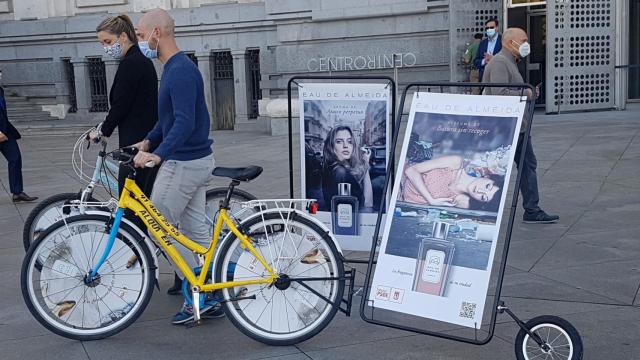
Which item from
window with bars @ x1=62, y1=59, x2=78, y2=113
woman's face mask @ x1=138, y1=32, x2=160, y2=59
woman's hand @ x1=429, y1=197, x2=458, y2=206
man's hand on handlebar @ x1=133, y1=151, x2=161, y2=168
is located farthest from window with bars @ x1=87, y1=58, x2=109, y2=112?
woman's hand @ x1=429, y1=197, x2=458, y2=206

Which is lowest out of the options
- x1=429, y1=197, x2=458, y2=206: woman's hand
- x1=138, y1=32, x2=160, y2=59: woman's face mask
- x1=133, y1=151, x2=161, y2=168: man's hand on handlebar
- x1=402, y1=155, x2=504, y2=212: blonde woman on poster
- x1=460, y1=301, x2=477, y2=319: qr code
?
x1=460, y1=301, x2=477, y2=319: qr code

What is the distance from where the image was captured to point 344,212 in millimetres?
6230

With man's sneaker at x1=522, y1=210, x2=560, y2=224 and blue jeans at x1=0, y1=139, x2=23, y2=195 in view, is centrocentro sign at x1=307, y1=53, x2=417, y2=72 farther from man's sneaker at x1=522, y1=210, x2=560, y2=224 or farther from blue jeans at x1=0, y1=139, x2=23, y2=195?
man's sneaker at x1=522, y1=210, x2=560, y2=224

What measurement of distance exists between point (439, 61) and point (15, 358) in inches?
517

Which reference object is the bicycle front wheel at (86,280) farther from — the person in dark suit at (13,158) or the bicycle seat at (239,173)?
the person in dark suit at (13,158)

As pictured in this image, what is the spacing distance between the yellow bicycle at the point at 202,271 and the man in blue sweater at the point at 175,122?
0.17 m

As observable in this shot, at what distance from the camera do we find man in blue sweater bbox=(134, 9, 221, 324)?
16.8ft

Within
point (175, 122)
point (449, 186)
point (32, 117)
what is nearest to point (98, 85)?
point (32, 117)

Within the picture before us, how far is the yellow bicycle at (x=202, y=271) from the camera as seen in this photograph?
16.2 feet

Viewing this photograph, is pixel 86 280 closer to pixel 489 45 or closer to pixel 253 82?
Result: pixel 489 45

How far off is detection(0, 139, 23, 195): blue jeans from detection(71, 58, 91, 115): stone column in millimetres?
12060

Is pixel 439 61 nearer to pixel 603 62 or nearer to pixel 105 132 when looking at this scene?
pixel 603 62

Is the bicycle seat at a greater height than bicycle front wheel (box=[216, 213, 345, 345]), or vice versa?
the bicycle seat

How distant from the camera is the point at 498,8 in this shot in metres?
17.0
